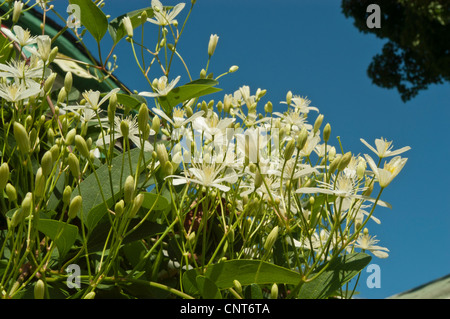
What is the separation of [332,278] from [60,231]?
0.22m

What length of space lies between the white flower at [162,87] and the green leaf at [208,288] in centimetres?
21

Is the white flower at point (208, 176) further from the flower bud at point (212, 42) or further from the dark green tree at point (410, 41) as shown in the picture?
the dark green tree at point (410, 41)

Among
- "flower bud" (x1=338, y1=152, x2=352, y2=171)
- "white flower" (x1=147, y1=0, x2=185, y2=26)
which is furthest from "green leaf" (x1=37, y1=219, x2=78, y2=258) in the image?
"white flower" (x1=147, y1=0, x2=185, y2=26)

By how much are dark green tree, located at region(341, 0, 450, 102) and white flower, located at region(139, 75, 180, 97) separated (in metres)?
6.46

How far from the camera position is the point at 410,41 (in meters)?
6.92

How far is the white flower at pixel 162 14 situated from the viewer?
0.58 metres

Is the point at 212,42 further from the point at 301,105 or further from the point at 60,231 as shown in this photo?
the point at 60,231

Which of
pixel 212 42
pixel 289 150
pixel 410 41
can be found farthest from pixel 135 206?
pixel 410 41

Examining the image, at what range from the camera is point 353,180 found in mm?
469

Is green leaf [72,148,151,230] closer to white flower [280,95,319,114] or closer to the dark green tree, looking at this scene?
Result: white flower [280,95,319,114]

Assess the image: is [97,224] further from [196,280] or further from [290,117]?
[290,117]
